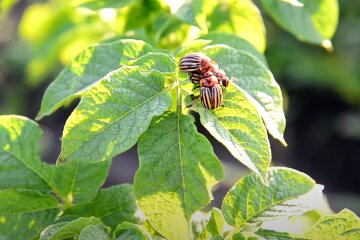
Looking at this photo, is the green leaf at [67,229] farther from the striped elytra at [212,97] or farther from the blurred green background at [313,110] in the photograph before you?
the blurred green background at [313,110]

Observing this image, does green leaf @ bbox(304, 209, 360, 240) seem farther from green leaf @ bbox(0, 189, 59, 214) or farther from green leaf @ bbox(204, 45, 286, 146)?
green leaf @ bbox(0, 189, 59, 214)

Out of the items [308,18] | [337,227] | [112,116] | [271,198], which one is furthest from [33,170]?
[308,18]

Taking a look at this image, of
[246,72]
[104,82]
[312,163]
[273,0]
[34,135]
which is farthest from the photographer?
[312,163]

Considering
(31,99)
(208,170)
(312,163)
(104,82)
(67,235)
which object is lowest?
(312,163)

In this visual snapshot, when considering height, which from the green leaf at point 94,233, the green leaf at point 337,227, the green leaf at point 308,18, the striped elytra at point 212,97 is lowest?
the green leaf at point 337,227

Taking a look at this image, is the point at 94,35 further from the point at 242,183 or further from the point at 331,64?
the point at 331,64

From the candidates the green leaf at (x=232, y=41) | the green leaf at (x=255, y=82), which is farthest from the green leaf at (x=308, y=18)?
the green leaf at (x=255, y=82)

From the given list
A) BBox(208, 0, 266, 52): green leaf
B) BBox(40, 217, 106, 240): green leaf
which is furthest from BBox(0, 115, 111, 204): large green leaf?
BBox(208, 0, 266, 52): green leaf

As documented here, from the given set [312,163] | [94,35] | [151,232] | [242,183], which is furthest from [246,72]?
[312,163]
